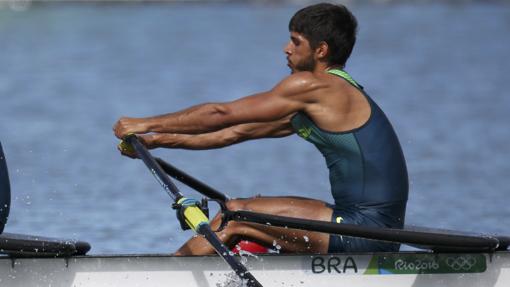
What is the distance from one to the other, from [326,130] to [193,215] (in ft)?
3.00

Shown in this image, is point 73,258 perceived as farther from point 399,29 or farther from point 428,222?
point 399,29

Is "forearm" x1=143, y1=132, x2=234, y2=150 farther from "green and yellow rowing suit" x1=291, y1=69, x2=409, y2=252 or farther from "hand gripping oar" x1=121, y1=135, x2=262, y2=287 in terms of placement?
"green and yellow rowing suit" x1=291, y1=69, x2=409, y2=252

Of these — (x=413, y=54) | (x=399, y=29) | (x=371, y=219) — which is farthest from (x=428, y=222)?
(x=399, y=29)

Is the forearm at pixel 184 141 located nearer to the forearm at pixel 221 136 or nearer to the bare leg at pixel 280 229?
the forearm at pixel 221 136

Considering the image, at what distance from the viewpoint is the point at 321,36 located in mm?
8070

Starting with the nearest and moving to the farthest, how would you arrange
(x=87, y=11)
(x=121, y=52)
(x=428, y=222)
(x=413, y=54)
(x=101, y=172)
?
(x=428, y=222) → (x=101, y=172) → (x=413, y=54) → (x=121, y=52) → (x=87, y=11)

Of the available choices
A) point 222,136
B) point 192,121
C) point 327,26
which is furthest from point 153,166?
point 327,26

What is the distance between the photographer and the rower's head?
8.08 metres

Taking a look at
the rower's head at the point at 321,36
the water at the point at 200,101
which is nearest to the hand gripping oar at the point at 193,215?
the rower's head at the point at 321,36

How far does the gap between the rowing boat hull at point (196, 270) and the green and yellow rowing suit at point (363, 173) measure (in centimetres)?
16

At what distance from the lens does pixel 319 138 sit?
808 cm

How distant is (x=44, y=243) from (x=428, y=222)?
24.5 ft

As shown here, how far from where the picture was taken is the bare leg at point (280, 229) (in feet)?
26.2

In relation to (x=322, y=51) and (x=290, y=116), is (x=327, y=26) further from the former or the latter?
(x=290, y=116)
